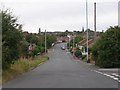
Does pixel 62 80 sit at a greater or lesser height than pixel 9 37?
lesser

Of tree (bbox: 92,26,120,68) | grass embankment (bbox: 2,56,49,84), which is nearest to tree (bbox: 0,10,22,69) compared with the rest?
grass embankment (bbox: 2,56,49,84)

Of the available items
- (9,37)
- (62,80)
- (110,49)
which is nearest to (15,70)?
(9,37)

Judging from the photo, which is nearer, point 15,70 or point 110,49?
point 15,70

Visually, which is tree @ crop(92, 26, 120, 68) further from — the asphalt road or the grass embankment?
the asphalt road

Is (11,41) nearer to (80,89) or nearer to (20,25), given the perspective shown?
(20,25)

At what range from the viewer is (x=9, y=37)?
1145 inches

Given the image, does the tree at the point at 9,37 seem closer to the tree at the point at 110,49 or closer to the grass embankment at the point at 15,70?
the grass embankment at the point at 15,70

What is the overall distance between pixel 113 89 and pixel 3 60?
37.3 feet

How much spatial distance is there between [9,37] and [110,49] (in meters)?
21.9

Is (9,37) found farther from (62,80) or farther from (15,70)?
(62,80)

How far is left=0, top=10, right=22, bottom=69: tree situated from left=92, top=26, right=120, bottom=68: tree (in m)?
20.0

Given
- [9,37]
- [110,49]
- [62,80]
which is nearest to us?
[62,80]

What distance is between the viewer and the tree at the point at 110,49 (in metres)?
48.6

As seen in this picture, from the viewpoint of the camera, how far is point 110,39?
4891 centimetres
